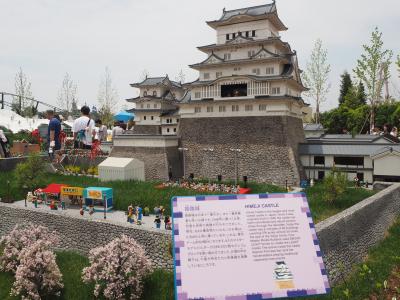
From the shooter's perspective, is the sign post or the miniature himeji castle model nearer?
the sign post

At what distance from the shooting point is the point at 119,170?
2489 cm

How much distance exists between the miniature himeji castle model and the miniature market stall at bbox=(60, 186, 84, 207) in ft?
27.0

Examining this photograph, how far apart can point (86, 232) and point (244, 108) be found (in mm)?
15543

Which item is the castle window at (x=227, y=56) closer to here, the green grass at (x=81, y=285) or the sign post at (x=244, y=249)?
the green grass at (x=81, y=285)

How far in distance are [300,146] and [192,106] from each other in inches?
374

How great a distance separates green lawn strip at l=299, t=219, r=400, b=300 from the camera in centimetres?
1003

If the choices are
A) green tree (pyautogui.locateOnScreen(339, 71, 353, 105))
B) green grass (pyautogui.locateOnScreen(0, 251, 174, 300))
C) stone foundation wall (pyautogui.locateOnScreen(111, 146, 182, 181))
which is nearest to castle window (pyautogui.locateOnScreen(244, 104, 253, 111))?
stone foundation wall (pyautogui.locateOnScreen(111, 146, 182, 181))

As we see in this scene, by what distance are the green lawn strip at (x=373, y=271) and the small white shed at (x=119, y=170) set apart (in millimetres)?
17240

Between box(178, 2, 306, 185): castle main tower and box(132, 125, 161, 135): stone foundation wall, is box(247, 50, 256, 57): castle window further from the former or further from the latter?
box(132, 125, 161, 135): stone foundation wall

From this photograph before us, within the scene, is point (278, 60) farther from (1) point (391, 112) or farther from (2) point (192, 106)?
(1) point (391, 112)

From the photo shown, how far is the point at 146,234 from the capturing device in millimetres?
12562

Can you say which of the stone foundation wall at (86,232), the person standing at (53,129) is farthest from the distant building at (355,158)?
the person standing at (53,129)

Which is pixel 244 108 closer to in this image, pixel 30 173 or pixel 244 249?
pixel 30 173

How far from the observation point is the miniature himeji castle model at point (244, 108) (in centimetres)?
2425
